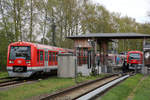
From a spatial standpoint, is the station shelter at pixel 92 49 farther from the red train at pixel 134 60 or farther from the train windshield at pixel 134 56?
the train windshield at pixel 134 56

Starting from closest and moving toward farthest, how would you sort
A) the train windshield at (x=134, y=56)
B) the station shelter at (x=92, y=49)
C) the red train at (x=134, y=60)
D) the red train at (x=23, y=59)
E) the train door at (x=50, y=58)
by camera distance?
1. the red train at (x=23, y=59)
2. the train door at (x=50, y=58)
3. the station shelter at (x=92, y=49)
4. the red train at (x=134, y=60)
5. the train windshield at (x=134, y=56)

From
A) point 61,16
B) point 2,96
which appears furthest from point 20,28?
point 2,96

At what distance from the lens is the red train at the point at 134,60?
30.7m

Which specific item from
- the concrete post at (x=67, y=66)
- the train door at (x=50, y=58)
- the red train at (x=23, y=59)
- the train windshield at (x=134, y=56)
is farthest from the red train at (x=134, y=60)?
the red train at (x=23, y=59)

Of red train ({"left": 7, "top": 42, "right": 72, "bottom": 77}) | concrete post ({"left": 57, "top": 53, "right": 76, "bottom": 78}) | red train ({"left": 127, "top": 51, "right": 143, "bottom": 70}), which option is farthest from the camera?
red train ({"left": 127, "top": 51, "right": 143, "bottom": 70})

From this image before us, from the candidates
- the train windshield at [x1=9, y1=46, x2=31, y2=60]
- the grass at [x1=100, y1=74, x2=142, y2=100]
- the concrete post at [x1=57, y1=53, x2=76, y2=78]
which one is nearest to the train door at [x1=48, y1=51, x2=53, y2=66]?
the concrete post at [x1=57, y1=53, x2=76, y2=78]

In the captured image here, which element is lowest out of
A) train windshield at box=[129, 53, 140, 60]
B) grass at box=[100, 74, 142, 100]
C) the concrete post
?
grass at box=[100, 74, 142, 100]

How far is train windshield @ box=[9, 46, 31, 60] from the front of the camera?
17.2m

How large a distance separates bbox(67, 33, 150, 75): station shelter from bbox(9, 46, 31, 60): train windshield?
3934 mm

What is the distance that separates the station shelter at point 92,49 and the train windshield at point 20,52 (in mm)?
3934

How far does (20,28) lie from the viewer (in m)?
29.5

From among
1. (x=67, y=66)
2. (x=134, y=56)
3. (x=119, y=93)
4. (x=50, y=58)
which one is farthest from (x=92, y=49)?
(x=119, y=93)

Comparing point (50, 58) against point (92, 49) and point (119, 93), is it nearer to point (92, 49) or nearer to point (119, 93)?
point (92, 49)

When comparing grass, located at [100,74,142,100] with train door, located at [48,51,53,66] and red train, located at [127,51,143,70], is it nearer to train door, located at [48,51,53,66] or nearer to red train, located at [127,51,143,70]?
train door, located at [48,51,53,66]
